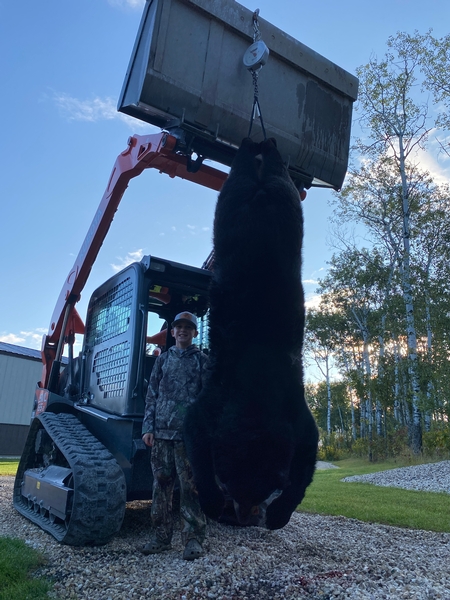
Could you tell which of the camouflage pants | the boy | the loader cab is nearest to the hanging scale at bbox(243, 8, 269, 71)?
the loader cab

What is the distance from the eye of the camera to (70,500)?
13.5ft

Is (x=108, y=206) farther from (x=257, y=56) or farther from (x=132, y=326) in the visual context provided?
(x=257, y=56)

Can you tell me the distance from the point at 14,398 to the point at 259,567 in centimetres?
2246

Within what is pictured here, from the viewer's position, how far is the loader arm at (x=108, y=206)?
4.76m

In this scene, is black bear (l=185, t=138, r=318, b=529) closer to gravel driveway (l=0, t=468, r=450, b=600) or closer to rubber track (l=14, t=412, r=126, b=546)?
gravel driveway (l=0, t=468, r=450, b=600)

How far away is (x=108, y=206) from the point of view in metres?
5.81

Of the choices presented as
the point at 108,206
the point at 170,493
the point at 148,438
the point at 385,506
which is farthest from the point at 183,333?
the point at 385,506

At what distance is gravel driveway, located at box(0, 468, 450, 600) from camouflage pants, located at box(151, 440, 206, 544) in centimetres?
20

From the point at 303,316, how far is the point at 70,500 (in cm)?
290

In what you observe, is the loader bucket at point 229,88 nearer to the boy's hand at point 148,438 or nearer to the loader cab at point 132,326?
the loader cab at point 132,326

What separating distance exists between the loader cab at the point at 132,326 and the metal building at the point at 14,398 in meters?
19.3

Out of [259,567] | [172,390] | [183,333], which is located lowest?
[259,567]

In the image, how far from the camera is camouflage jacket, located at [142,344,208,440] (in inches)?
161

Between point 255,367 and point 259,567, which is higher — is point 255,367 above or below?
above
